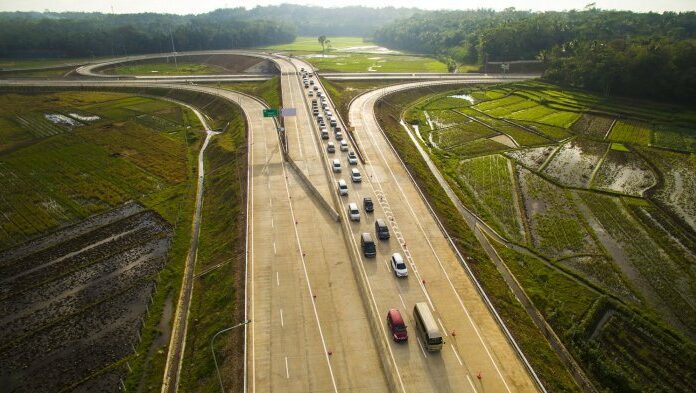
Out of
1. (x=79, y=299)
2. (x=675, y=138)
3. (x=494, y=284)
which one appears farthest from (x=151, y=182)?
(x=675, y=138)

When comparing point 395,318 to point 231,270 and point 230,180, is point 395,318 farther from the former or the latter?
point 230,180

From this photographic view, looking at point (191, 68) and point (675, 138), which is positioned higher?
point (191, 68)

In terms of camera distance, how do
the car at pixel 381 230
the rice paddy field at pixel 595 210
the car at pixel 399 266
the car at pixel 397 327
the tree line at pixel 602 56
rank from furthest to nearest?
the tree line at pixel 602 56
the car at pixel 381 230
the car at pixel 399 266
the rice paddy field at pixel 595 210
the car at pixel 397 327

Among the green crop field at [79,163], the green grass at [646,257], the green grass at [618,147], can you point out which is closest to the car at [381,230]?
the green grass at [646,257]

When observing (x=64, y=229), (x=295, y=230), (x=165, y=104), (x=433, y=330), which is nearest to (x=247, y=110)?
(x=165, y=104)

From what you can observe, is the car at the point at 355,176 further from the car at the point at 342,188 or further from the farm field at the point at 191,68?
the farm field at the point at 191,68

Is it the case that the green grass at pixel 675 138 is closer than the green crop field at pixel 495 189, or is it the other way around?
the green crop field at pixel 495 189

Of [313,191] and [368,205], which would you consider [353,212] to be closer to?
[368,205]
